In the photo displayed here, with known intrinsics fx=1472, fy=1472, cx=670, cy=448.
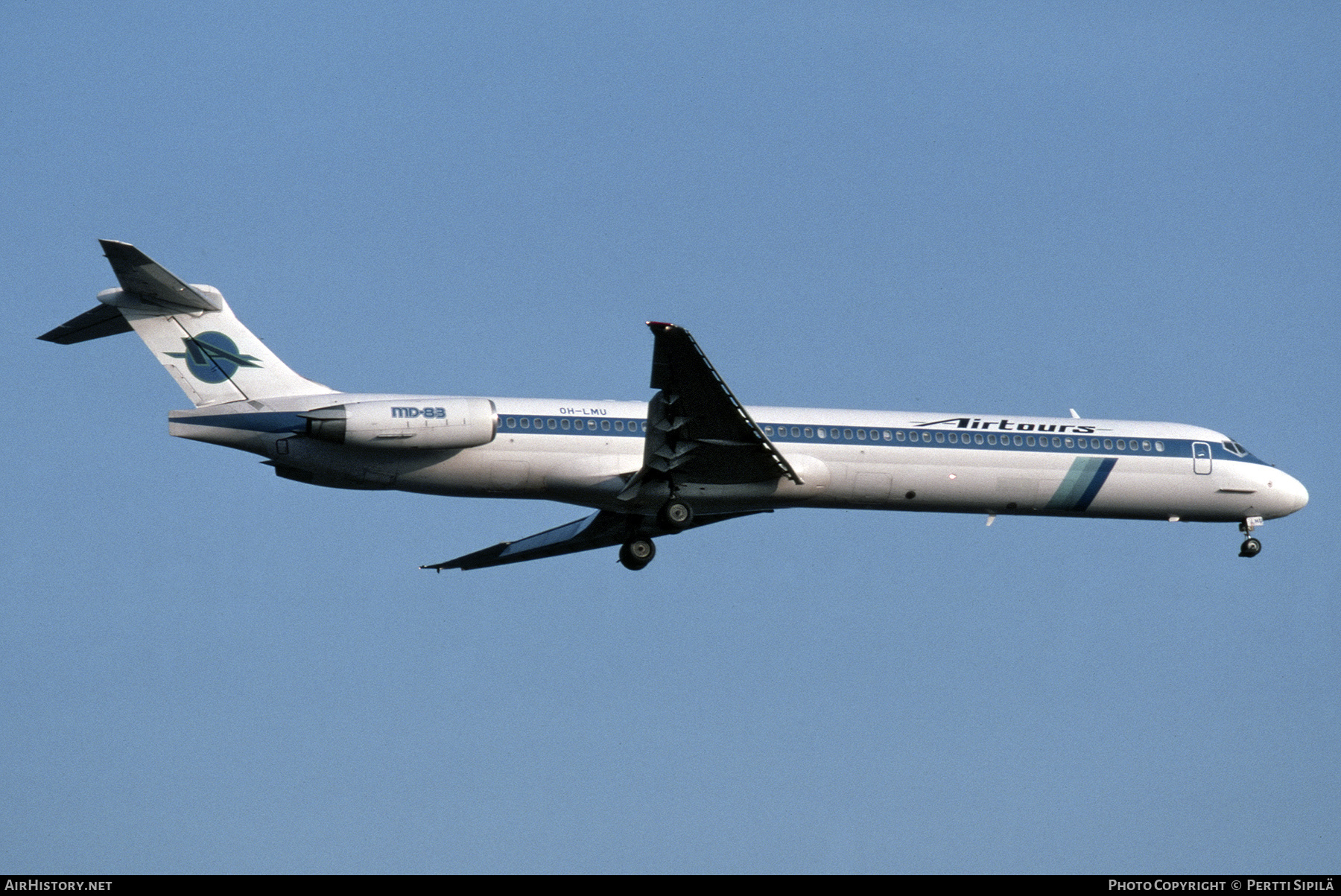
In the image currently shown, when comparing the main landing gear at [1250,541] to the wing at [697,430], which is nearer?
the wing at [697,430]

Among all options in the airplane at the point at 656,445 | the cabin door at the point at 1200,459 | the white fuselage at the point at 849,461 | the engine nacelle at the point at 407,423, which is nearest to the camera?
the engine nacelle at the point at 407,423

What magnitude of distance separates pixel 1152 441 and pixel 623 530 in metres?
10.6

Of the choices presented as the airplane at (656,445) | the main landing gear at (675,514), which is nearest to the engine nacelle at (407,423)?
the airplane at (656,445)

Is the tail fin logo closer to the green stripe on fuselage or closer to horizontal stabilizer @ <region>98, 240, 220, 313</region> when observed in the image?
horizontal stabilizer @ <region>98, 240, 220, 313</region>

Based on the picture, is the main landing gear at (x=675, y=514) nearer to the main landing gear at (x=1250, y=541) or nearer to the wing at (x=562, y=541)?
the wing at (x=562, y=541)

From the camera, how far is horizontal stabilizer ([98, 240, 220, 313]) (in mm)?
23766

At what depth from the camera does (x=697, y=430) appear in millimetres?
24953

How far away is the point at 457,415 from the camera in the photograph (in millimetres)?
24625

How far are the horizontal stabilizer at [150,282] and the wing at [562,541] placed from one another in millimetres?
7733

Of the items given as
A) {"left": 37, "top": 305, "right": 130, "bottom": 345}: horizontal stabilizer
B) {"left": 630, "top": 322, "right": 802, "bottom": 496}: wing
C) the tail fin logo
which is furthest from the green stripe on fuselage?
{"left": 37, "top": 305, "right": 130, "bottom": 345}: horizontal stabilizer

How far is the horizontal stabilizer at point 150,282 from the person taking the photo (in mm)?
23766

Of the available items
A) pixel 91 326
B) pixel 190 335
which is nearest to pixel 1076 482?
pixel 190 335
